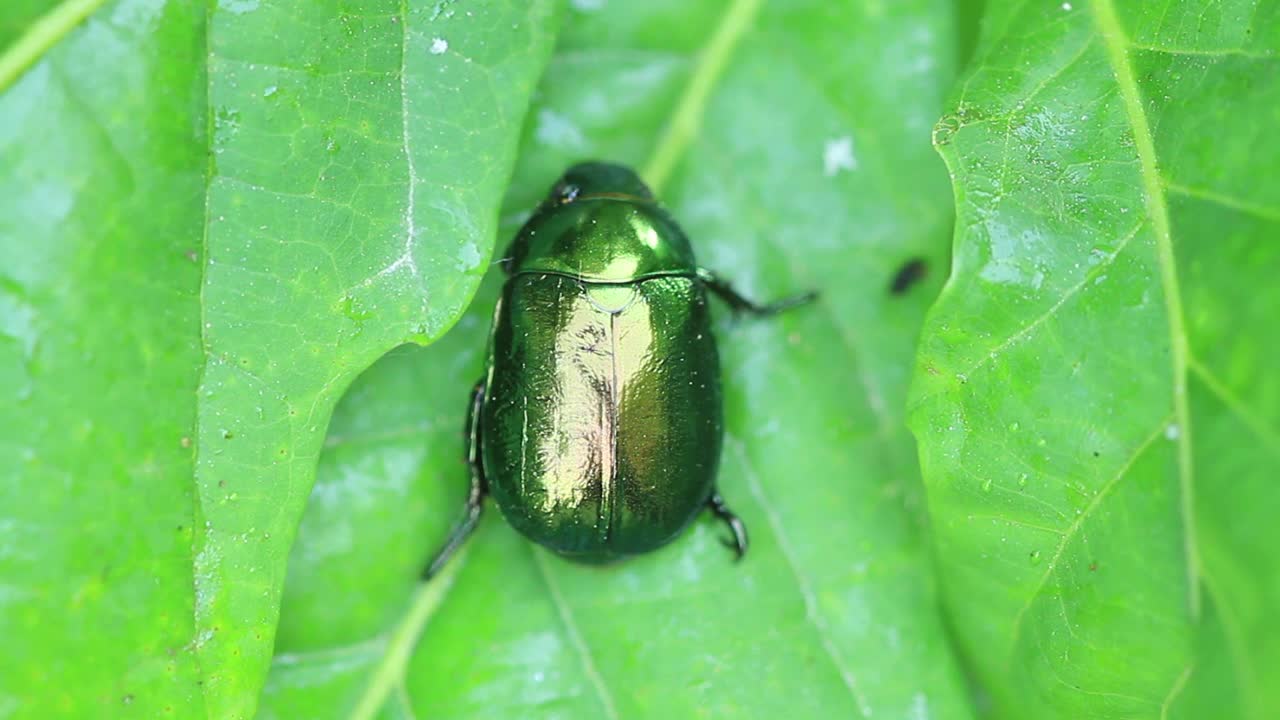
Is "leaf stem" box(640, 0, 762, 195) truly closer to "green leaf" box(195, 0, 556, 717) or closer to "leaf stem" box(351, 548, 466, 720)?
"green leaf" box(195, 0, 556, 717)

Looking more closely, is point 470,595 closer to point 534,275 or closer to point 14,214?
point 534,275

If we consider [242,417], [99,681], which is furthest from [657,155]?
[99,681]

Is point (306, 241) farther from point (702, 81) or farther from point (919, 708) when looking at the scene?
point (919, 708)

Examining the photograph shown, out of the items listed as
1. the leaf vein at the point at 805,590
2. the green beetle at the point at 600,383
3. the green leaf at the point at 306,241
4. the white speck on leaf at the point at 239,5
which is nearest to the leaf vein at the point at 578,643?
the green beetle at the point at 600,383

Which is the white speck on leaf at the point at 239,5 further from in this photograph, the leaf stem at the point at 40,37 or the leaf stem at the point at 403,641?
the leaf stem at the point at 403,641

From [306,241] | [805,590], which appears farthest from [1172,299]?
[306,241]

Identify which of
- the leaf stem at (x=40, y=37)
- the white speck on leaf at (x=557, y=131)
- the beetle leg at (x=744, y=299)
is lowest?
the beetle leg at (x=744, y=299)
